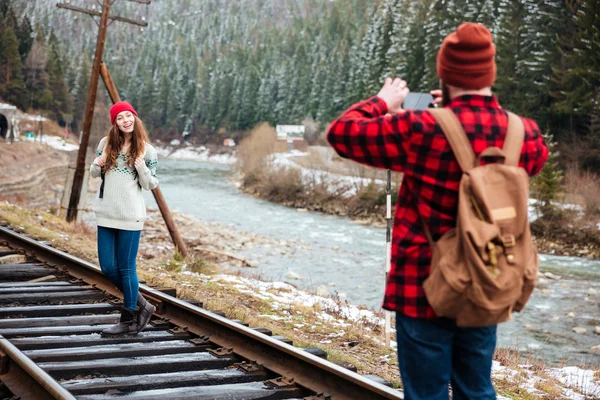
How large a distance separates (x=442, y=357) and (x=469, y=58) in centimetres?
112

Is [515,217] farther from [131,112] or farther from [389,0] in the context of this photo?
[389,0]

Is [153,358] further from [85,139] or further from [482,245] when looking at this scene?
[85,139]

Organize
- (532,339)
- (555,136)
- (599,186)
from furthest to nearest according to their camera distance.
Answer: (555,136), (599,186), (532,339)

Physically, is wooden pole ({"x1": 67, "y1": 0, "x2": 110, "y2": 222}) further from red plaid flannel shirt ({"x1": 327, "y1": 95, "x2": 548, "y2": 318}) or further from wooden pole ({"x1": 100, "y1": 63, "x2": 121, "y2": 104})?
red plaid flannel shirt ({"x1": 327, "y1": 95, "x2": 548, "y2": 318})

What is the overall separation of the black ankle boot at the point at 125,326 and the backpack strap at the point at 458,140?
13.2 ft

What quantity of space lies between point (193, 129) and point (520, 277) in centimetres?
12983

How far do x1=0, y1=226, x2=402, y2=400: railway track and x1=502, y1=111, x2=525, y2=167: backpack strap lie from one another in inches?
76.2

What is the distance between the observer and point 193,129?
130 meters

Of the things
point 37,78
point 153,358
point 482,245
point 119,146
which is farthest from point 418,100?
point 37,78

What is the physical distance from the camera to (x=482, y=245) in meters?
2.47

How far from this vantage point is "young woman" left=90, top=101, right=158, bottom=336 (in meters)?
5.73

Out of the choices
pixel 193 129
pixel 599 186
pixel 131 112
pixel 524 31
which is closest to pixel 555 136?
pixel 524 31

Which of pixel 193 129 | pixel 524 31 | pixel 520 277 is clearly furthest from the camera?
pixel 193 129

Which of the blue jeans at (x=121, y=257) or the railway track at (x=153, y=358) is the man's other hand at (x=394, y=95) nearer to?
the railway track at (x=153, y=358)
